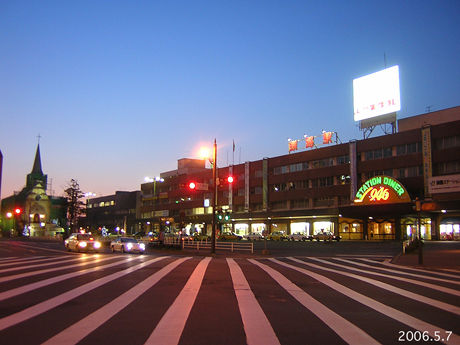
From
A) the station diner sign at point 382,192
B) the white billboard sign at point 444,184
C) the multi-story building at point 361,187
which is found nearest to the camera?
the white billboard sign at point 444,184

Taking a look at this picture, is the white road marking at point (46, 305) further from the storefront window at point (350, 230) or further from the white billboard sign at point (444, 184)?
the storefront window at point (350, 230)

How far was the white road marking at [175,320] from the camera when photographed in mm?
7133

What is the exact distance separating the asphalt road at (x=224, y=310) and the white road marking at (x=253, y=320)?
18 mm

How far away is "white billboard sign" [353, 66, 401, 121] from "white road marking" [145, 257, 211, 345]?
191 ft

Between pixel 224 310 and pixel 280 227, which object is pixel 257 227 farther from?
pixel 224 310

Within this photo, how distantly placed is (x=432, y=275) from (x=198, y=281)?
10079 millimetres

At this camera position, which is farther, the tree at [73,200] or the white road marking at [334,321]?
the tree at [73,200]

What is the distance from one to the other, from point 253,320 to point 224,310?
1239mm

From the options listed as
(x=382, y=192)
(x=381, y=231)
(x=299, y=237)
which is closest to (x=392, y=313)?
(x=382, y=192)

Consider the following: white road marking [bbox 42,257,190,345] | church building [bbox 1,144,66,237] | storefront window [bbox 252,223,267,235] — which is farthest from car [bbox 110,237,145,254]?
church building [bbox 1,144,66,237]

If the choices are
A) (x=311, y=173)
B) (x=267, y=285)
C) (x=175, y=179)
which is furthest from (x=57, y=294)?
(x=175, y=179)

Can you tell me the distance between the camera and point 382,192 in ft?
191

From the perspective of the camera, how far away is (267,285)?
46.4 feet

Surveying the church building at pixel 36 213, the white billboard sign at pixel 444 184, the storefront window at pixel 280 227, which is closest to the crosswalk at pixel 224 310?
the white billboard sign at pixel 444 184
